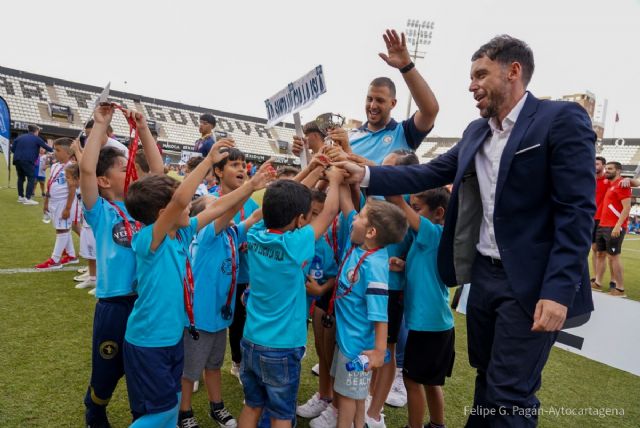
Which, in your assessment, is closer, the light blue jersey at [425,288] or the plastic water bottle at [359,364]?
the plastic water bottle at [359,364]

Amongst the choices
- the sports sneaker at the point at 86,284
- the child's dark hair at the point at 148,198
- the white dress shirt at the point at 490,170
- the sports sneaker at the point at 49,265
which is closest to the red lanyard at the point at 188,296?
the child's dark hair at the point at 148,198

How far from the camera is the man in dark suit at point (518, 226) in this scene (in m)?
1.74

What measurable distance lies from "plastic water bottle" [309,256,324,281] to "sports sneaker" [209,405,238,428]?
1137 mm

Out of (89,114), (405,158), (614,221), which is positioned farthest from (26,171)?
(89,114)

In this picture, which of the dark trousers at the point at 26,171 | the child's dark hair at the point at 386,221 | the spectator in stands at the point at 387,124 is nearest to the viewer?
the child's dark hair at the point at 386,221

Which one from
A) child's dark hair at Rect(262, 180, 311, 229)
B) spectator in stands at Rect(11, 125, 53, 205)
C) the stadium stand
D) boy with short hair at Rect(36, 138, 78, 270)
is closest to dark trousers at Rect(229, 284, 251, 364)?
child's dark hair at Rect(262, 180, 311, 229)

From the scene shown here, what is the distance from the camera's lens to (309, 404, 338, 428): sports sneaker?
2.87m

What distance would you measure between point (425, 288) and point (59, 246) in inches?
236

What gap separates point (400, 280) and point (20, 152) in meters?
13.2

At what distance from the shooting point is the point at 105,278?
2.51 metres

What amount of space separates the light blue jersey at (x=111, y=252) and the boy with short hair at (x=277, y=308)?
31.2 inches

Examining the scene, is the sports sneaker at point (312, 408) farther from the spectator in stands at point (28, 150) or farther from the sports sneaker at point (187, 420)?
the spectator in stands at point (28, 150)

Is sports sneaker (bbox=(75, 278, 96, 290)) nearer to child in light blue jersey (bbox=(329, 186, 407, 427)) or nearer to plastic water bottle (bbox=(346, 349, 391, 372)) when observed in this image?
child in light blue jersey (bbox=(329, 186, 407, 427))

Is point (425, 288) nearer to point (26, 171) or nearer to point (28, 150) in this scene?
point (28, 150)
